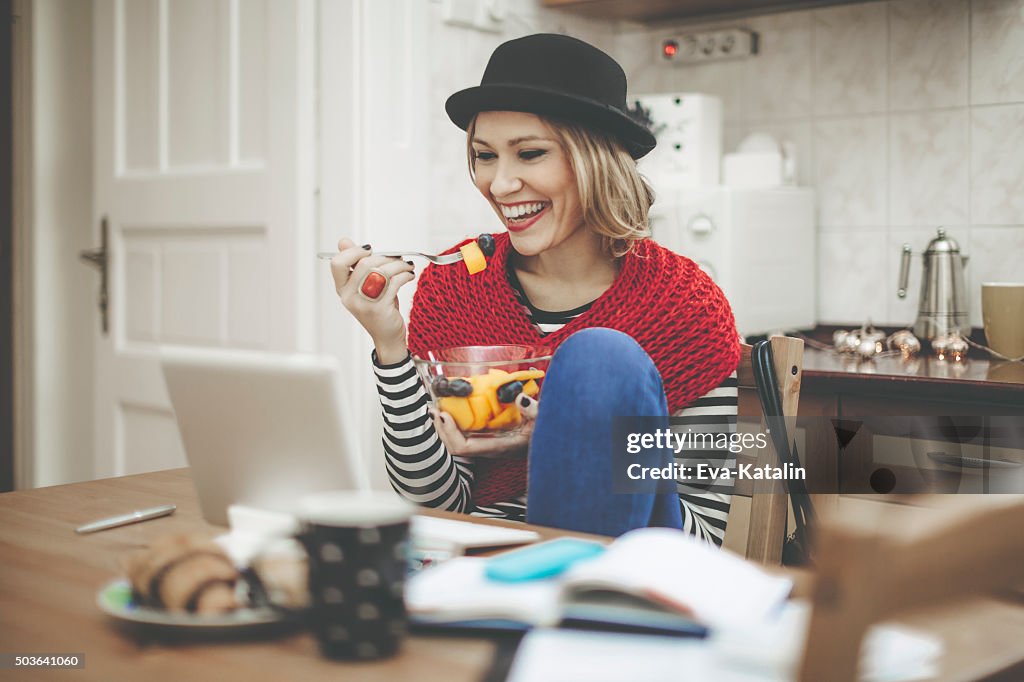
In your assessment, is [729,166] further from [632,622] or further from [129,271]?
[632,622]

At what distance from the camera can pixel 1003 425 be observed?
1801 millimetres

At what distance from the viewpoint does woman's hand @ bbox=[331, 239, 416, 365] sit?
138 cm

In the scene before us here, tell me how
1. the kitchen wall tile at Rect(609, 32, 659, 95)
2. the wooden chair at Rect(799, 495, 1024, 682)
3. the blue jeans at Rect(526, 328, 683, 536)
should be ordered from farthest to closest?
the kitchen wall tile at Rect(609, 32, 659, 95) → the blue jeans at Rect(526, 328, 683, 536) → the wooden chair at Rect(799, 495, 1024, 682)

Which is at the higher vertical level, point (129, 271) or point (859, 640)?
point (129, 271)

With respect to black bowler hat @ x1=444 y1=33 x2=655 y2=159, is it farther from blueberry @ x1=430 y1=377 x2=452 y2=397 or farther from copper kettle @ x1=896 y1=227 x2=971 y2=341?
copper kettle @ x1=896 y1=227 x2=971 y2=341

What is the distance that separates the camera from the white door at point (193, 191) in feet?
7.32

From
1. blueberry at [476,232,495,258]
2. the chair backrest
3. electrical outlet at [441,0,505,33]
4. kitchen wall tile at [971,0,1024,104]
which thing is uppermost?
electrical outlet at [441,0,505,33]

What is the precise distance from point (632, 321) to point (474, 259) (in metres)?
0.27

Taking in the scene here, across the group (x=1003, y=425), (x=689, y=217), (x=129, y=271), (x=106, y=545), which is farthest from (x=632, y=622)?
(x=129, y=271)

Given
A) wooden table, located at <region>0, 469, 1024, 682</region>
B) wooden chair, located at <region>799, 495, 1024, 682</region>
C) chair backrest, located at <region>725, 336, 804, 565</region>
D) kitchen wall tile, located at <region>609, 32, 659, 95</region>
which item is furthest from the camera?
kitchen wall tile, located at <region>609, 32, 659, 95</region>

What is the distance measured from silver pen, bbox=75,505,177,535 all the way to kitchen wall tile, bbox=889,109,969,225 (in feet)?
6.43

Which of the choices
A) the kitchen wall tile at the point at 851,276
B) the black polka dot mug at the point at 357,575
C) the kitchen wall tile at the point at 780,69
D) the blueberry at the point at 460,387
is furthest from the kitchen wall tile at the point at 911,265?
the black polka dot mug at the point at 357,575

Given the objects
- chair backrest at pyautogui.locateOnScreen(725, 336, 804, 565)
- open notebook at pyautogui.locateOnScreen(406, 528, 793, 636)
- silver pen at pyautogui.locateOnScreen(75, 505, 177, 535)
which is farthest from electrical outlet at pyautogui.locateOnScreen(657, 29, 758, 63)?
open notebook at pyautogui.locateOnScreen(406, 528, 793, 636)

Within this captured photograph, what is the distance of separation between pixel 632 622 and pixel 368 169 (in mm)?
1653
